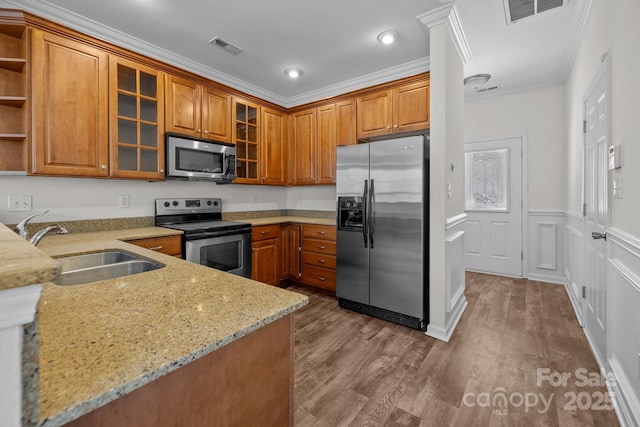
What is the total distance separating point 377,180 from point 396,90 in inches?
44.1

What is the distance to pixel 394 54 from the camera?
2928mm

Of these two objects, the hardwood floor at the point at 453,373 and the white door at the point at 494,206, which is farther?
the white door at the point at 494,206

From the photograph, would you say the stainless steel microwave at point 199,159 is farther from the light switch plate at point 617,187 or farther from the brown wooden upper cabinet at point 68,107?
the light switch plate at point 617,187

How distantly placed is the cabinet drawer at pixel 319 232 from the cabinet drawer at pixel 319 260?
Result: 8.0 inches

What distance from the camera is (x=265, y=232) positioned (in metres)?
3.46

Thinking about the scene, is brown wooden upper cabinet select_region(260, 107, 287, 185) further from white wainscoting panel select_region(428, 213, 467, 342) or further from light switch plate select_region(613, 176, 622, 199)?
light switch plate select_region(613, 176, 622, 199)

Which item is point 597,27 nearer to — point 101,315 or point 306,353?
point 306,353

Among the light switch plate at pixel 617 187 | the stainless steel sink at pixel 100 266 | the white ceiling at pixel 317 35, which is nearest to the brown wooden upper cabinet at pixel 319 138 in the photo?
the white ceiling at pixel 317 35

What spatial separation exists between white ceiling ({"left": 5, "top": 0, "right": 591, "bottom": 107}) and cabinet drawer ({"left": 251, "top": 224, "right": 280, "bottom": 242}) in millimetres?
1690

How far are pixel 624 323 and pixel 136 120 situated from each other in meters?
3.62

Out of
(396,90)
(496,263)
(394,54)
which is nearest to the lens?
(394,54)

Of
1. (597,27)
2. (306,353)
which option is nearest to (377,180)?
(306,353)

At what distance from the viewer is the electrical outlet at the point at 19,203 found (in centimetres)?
227

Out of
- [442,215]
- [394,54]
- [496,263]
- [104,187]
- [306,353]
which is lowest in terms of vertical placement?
[306,353]
